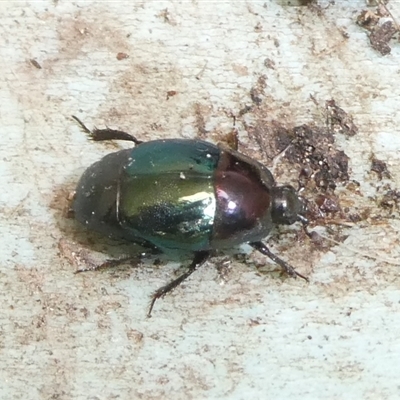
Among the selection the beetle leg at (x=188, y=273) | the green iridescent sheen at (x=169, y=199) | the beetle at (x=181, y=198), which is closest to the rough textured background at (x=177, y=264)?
the beetle leg at (x=188, y=273)

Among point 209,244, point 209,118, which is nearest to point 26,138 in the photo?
point 209,118

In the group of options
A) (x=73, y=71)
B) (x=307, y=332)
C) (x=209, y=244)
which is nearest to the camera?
(x=209, y=244)

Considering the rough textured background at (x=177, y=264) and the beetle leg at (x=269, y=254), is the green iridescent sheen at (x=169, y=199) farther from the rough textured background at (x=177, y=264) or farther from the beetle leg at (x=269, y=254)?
the rough textured background at (x=177, y=264)

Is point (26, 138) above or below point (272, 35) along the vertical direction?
below

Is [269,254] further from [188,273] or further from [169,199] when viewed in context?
[169,199]

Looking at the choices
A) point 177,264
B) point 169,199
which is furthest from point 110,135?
point 177,264

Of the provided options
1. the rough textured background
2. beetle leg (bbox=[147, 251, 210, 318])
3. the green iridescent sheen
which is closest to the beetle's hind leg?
the rough textured background

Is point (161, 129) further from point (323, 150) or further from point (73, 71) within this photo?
point (323, 150)
